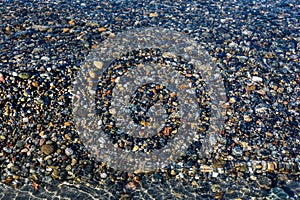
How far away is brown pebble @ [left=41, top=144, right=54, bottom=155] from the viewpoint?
4188mm

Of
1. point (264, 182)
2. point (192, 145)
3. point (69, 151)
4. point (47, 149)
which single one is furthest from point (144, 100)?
point (264, 182)

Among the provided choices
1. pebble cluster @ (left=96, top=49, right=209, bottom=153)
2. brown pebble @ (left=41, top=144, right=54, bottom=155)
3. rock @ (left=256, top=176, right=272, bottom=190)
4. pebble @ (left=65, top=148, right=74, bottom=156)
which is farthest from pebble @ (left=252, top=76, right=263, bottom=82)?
brown pebble @ (left=41, top=144, right=54, bottom=155)

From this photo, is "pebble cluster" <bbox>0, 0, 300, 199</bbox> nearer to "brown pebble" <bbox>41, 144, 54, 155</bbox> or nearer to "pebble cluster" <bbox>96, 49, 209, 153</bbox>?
"brown pebble" <bbox>41, 144, 54, 155</bbox>

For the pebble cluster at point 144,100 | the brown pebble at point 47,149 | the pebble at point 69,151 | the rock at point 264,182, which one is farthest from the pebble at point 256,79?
the brown pebble at point 47,149

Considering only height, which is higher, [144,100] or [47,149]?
[144,100]

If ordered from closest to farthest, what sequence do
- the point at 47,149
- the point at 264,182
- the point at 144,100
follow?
the point at 264,182 → the point at 47,149 → the point at 144,100

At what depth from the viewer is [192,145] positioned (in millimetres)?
4293

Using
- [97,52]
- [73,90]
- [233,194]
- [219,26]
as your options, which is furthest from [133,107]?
[219,26]

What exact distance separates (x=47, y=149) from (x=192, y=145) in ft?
4.97

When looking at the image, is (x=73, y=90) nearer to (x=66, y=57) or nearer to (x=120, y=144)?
(x=66, y=57)

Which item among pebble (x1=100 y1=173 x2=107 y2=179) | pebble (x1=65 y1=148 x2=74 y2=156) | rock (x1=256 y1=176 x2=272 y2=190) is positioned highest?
pebble (x1=65 y1=148 x2=74 y2=156)

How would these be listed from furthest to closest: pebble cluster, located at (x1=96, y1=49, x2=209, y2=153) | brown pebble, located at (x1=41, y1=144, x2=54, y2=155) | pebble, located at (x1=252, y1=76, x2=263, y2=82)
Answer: pebble, located at (x1=252, y1=76, x2=263, y2=82) < pebble cluster, located at (x1=96, y1=49, x2=209, y2=153) < brown pebble, located at (x1=41, y1=144, x2=54, y2=155)

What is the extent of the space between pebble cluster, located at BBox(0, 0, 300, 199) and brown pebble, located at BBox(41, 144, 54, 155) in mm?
10

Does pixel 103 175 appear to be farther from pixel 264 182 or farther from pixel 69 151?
pixel 264 182
